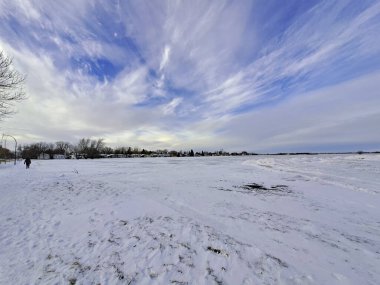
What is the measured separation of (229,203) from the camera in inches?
396

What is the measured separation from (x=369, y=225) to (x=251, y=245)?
14.6 ft

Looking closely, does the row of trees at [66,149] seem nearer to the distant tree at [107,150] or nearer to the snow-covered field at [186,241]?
the distant tree at [107,150]

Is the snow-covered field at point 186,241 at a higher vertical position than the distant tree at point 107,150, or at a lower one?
lower

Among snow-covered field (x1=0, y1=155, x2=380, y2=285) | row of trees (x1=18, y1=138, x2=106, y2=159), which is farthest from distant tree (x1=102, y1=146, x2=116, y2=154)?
snow-covered field (x1=0, y1=155, x2=380, y2=285)

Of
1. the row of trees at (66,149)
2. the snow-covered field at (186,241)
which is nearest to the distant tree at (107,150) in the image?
the row of trees at (66,149)

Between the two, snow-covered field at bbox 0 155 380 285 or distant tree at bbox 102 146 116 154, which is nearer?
snow-covered field at bbox 0 155 380 285

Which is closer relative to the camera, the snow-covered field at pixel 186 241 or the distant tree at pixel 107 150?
the snow-covered field at pixel 186 241

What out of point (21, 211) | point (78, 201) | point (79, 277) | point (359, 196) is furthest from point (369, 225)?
point (21, 211)

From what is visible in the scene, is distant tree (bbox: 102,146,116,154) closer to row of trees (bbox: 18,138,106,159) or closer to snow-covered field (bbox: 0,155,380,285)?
row of trees (bbox: 18,138,106,159)

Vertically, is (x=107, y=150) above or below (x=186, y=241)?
above

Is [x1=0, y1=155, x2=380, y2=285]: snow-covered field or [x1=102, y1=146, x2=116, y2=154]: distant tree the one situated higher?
[x1=102, y1=146, x2=116, y2=154]: distant tree

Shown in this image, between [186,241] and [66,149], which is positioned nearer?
[186,241]

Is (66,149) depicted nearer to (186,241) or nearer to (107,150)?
(107,150)

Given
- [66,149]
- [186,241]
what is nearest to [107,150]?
[66,149]
